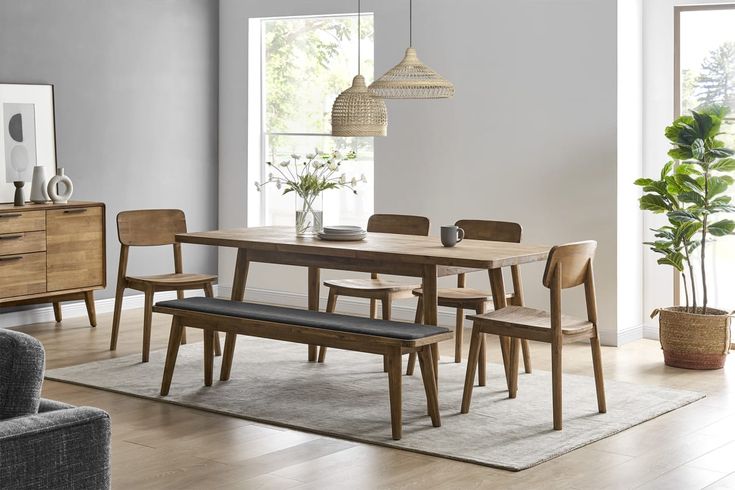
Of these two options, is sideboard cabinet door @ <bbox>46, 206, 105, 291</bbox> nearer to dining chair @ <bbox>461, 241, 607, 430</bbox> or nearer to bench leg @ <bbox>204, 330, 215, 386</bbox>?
bench leg @ <bbox>204, 330, 215, 386</bbox>

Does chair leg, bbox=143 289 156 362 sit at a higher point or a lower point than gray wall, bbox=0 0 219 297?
lower

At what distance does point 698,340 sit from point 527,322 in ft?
5.65

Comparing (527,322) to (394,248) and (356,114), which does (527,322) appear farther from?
(356,114)

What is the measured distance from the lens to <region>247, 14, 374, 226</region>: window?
319 inches

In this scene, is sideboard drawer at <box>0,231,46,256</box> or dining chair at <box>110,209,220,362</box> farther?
sideboard drawer at <box>0,231,46,256</box>

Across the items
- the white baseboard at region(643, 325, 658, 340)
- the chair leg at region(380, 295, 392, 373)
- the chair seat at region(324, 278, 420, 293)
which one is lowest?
the white baseboard at region(643, 325, 658, 340)

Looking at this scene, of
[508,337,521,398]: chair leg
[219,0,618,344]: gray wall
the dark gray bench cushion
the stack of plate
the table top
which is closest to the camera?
the dark gray bench cushion

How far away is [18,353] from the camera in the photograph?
8.36 ft

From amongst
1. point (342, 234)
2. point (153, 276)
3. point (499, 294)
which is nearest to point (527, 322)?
point (499, 294)

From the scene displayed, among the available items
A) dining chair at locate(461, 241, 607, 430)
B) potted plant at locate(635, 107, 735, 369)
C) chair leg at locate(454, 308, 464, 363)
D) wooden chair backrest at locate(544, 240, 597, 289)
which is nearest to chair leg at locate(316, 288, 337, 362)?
Answer: chair leg at locate(454, 308, 464, 363)

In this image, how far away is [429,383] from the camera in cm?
473

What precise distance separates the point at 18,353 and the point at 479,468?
2135 mm

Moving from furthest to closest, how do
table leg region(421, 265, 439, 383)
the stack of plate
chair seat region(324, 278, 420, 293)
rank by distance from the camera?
1. chair seat region(324, 278, 420, 293)
2. the stack of plate
3. table leg region(421, 265, 439, 383)

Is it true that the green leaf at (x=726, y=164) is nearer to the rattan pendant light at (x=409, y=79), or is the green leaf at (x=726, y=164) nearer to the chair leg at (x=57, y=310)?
the rattan pendant light at (x=409, y=79)
